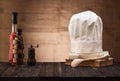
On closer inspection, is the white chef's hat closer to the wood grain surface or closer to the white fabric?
the white fabric

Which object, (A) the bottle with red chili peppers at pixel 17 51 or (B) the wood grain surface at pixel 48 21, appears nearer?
(A) the bottle with red chili peppers at pixel 17 51

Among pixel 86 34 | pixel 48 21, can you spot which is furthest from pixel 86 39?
pixel 48 21

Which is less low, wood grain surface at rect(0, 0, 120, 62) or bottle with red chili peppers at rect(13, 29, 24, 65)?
wood grain surface at rect(0, 0, 120, 62)

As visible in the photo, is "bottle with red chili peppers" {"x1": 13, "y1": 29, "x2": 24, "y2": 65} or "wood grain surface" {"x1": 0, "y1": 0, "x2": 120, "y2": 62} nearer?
"bottle with red chili peppers" {"x1": 13, "y1": 29, "x2": 24, "y2": 65}

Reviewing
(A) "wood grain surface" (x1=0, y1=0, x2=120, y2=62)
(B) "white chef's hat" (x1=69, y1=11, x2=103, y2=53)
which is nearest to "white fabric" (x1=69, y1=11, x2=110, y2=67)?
(B) "white chef's hat" (x1=69, y1=11, x2=103, y2=53)

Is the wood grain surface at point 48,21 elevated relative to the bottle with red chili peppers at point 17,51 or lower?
elevated

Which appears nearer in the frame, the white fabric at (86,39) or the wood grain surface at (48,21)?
the white fabric at (86,39)

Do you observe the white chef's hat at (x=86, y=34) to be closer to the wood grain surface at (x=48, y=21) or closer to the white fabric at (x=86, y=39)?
the white fabric at (x=86, y=39)

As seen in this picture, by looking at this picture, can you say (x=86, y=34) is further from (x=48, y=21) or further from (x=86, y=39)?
(x=48, y=21)

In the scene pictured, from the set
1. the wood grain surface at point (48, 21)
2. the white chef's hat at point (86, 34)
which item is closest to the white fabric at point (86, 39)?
the white chef's hat at point (86, 34)

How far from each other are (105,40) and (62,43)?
0.34m

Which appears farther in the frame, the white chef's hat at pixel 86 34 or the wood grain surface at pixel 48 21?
the wood grain surface at pixel 48 21

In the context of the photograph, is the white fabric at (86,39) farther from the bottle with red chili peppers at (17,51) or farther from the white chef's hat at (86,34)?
the bottle with red chili peppers at (17,51)
